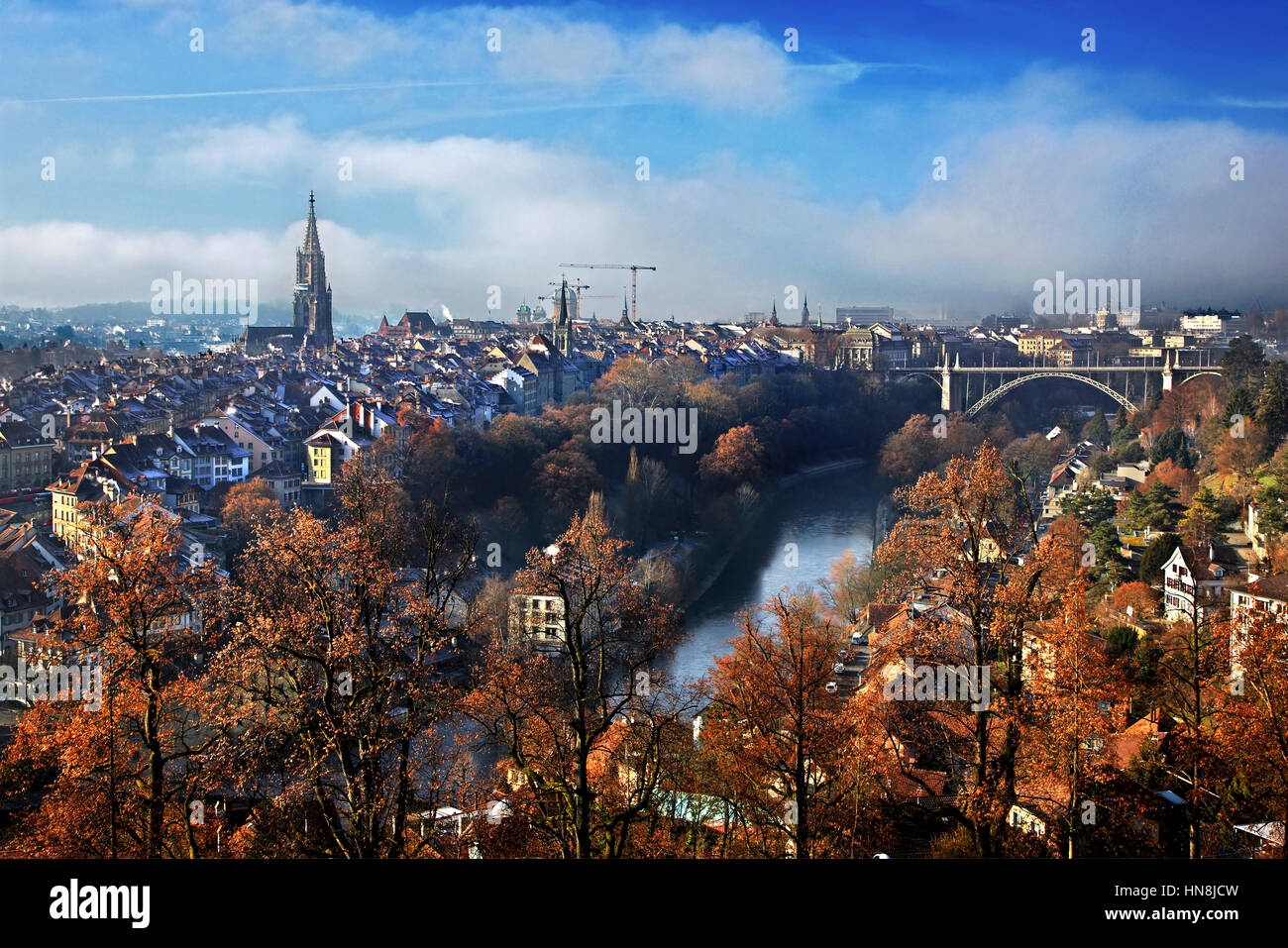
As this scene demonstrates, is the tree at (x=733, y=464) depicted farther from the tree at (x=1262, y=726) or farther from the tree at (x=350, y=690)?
the tree at (x=350, y=690)

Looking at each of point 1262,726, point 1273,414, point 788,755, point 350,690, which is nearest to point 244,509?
point 350,690

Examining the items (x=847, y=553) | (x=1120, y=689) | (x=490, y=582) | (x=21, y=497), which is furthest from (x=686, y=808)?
(x=21, y=497)

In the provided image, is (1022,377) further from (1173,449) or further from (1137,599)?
(1137,599)

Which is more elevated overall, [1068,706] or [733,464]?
[733,464]

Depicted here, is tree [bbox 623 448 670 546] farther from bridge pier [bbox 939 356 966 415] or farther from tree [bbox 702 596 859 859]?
tree [bbox 702 596 859 859]

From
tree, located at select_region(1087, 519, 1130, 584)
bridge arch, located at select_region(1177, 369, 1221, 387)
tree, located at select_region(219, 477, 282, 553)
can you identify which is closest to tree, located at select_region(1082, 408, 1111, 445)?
bridge arch, located at select_region(1177, 369, 1221, 387)
